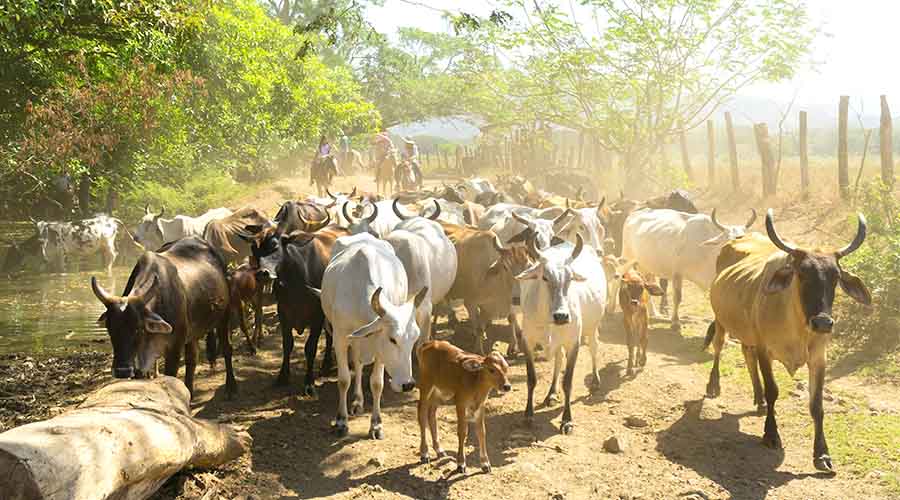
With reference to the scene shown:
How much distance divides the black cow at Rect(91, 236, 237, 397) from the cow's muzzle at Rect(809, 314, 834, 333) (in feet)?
17.4

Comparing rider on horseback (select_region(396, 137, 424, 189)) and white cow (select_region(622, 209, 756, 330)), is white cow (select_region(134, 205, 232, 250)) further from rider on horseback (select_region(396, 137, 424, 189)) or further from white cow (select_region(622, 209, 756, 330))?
rider on horseback (select_region(396, 137, 424, 189))

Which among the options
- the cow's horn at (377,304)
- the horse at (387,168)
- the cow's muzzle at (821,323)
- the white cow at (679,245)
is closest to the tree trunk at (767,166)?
the white cow at (679,245)

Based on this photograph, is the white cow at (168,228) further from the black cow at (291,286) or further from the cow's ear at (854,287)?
the cow's ear at (854,287)

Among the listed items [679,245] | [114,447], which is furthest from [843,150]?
[114,447]

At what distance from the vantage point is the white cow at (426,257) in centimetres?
891

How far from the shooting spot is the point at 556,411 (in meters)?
7.88

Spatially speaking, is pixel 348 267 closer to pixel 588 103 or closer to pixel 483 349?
pixel 483 349

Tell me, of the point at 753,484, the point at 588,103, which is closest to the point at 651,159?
the point at 588,103

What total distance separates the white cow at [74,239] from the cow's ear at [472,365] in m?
14.5

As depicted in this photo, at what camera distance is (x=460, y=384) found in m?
6.19

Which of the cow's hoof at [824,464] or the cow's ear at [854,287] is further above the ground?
the cow's ear at [854,287]

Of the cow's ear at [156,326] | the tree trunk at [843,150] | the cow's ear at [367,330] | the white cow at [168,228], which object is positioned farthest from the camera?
the tree trunk at [843,150]

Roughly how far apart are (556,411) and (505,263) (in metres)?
2.13

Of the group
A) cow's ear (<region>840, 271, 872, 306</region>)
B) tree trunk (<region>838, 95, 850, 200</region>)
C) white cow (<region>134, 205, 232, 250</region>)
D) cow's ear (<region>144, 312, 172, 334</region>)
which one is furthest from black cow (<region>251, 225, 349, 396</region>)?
tree trunk (<region>838, 95, 850, 200</region>)
